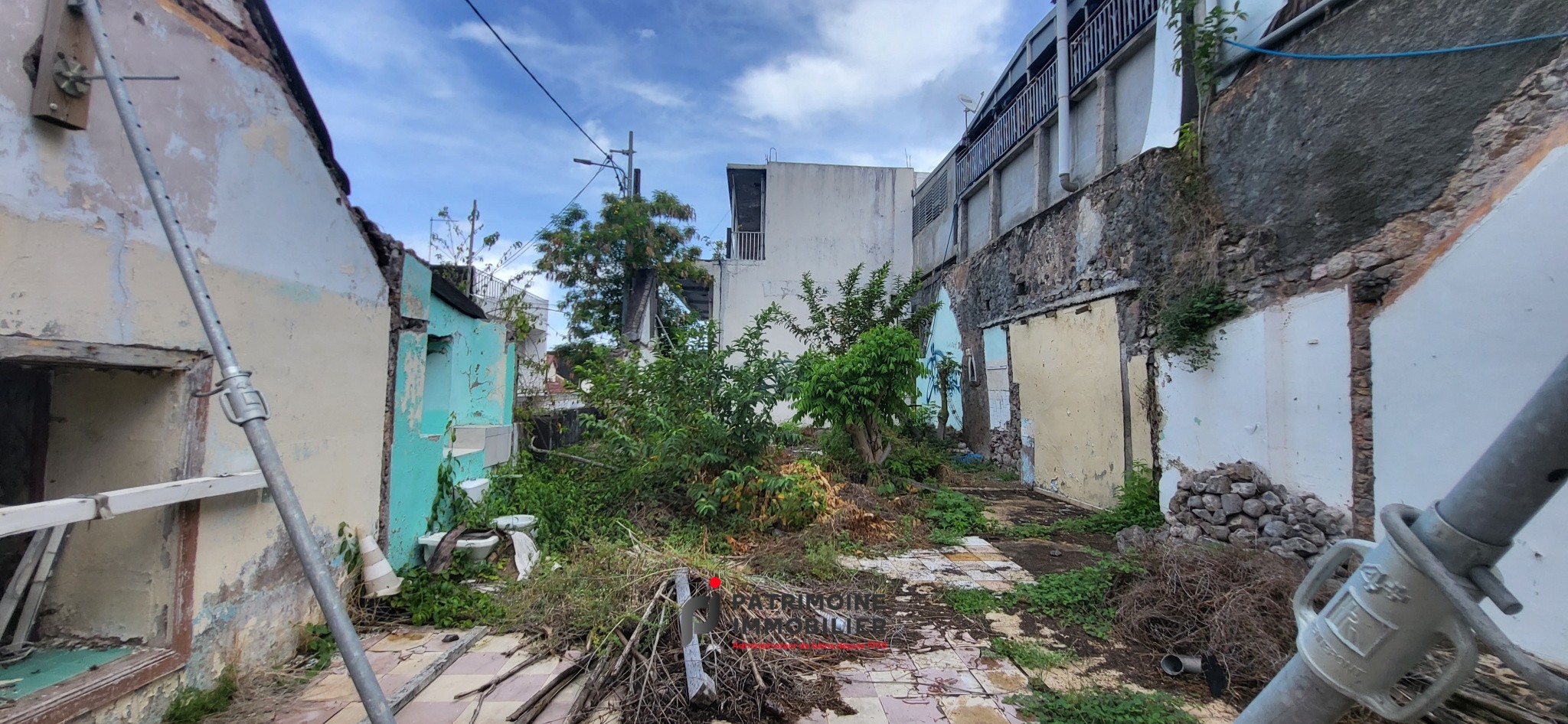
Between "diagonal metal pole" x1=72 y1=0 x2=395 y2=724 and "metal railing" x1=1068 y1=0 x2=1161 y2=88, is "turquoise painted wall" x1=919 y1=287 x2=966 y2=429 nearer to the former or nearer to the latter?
"metal railing" x1=1068 y1=0 x2=1161 y2=88

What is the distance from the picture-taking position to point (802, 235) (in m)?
16.3

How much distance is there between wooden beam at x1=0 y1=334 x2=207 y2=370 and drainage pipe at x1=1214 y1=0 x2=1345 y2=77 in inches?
274

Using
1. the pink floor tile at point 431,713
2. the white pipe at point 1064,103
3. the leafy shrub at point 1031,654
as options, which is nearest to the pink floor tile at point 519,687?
the pink floor tile at point 431,713

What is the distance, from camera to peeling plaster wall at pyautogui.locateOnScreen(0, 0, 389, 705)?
2193mm

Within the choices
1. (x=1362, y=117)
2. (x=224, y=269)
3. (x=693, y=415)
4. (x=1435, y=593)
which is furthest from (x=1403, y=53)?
(x=224, y=269)

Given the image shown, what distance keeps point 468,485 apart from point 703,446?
6.79 feet

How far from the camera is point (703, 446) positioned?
235 inches

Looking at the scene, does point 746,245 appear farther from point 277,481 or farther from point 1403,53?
point 277,481

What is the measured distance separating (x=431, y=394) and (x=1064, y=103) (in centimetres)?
873

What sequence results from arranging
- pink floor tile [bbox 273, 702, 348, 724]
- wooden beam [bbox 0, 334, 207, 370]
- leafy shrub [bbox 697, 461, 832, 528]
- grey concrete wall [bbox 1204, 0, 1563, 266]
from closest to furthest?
wooden beam [bbox 0, 334, 207, 370] → pink floor tile [bbox 273, 702, 348, 724] → grey concrete wall [bbox 1204, 0, 1563, 266] → leafy shrub [bbox 697, 461, 832, 528]

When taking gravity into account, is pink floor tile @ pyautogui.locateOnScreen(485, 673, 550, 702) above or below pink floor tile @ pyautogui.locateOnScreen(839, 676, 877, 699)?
above

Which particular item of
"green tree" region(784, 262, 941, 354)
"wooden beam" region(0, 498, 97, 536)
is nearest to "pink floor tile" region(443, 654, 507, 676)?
"wooden beam" region(0, 498, 97, 536)

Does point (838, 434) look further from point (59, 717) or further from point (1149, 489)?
point (59, 717)

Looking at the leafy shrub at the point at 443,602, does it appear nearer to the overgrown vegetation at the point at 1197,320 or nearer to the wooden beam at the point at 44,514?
the wooden beam at the point at 44,514
